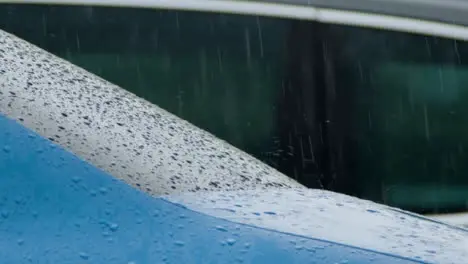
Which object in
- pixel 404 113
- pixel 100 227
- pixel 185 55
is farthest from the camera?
pixel 404 113

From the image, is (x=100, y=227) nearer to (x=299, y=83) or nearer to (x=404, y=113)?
(x=299, y=83)

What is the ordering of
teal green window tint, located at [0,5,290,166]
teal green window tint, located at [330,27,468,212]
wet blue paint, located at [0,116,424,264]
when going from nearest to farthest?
wet blue paint, located at [0,116,424,264] < teal green window tint, located at [0,5,290,166] < teal green window tint, located at [330,27,468,212]

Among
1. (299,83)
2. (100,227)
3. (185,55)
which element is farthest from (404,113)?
(100,227)

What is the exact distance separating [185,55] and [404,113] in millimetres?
851

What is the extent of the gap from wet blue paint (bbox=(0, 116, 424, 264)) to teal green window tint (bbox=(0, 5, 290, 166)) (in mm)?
1986

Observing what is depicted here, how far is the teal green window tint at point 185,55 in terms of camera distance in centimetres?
379

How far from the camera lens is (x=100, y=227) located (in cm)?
175

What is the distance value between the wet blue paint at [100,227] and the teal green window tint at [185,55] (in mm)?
1986

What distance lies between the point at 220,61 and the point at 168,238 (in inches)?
85.5

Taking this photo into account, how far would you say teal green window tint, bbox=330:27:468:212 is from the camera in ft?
13.0

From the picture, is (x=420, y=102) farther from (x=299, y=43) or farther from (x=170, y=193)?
(x=170, y=193)

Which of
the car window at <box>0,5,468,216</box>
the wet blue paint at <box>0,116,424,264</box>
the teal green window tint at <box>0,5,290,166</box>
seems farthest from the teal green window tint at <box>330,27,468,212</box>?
the wet blue paint at <box>0,116,424,264</box>

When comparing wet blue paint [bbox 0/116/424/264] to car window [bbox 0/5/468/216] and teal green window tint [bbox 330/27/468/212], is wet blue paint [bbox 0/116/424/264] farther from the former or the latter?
teal green window tint [bbox 330/27/468/212]

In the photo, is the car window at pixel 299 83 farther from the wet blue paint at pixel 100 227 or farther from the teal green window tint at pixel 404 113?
the wet blue paint at pixel 100 227
